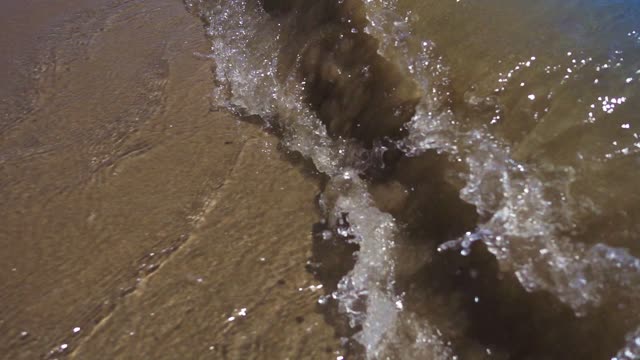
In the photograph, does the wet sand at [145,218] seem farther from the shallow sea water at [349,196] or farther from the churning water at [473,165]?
the churning water at [473,165]

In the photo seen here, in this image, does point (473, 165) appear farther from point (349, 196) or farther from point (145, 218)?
point (145, 218)

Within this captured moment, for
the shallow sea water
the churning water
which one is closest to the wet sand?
the shallow sea water

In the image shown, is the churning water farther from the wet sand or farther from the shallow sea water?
the wet sand

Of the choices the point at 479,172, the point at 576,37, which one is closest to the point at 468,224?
the point at 479,172

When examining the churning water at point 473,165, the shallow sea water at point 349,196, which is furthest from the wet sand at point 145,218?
the churning water at point 473,165

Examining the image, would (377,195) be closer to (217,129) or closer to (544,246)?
(544,246)

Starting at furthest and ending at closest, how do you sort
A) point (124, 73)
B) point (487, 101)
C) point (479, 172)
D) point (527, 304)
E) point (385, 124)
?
1. point (124, 73)
2. point (385, 124)
3. point (487, 101)
4. point (479, 172)
5. point (527, 304)

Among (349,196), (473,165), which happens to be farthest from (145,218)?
(473,165)
